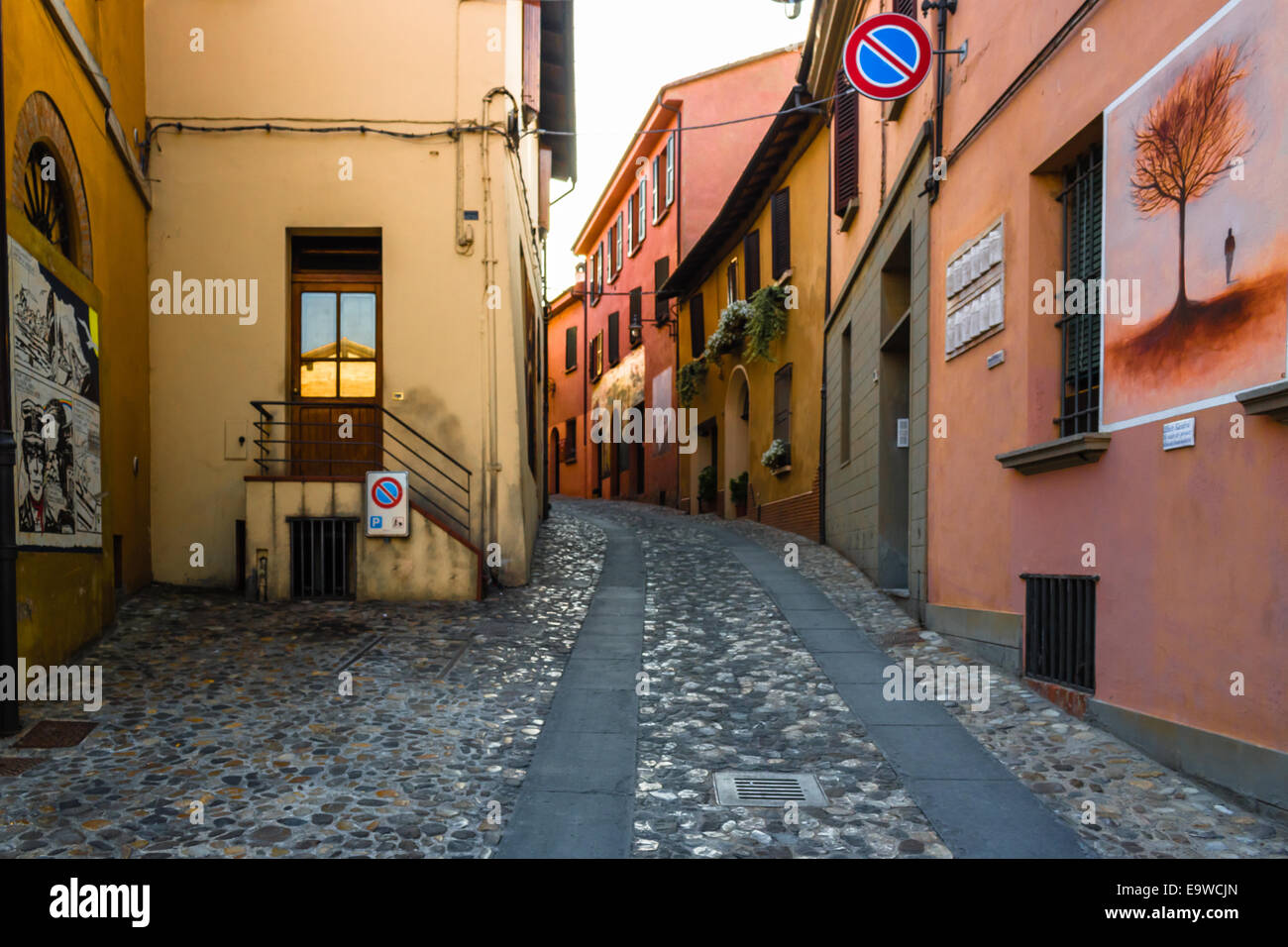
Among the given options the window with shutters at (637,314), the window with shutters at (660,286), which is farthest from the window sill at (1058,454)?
the window with shutters at (637,314)

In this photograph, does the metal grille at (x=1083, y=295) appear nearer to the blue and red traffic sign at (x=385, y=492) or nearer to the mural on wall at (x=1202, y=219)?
the mural on wall at (x=1202, y=219)

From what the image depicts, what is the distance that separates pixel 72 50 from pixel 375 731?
595 cm

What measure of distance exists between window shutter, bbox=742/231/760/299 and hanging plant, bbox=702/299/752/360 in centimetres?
38

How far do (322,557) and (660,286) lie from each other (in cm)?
1731

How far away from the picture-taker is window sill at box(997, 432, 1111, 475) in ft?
18.9

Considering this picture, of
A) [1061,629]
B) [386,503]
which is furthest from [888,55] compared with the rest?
[386,503]

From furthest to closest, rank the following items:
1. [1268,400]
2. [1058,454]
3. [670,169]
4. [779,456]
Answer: [670,169] < [779,456] < [1058,454] < [1268,400]

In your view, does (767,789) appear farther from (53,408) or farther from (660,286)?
(660,286)

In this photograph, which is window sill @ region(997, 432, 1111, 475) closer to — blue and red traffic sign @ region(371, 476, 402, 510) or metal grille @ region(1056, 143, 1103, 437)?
metal grille @ region(1056, 143, 1103, 437)

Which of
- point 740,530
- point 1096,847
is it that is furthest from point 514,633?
point 740,530

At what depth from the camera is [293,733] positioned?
584cm

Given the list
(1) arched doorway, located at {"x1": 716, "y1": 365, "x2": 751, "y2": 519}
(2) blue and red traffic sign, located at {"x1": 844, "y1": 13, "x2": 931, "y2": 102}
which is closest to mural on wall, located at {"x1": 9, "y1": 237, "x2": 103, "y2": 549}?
(2) blue and red traffic sign, located at {"x1": 844, "y1": 13, "x2": 931, "y2": 102}

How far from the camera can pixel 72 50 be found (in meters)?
7.72

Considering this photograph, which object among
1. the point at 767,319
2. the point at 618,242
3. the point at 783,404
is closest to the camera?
the point at 767,319
